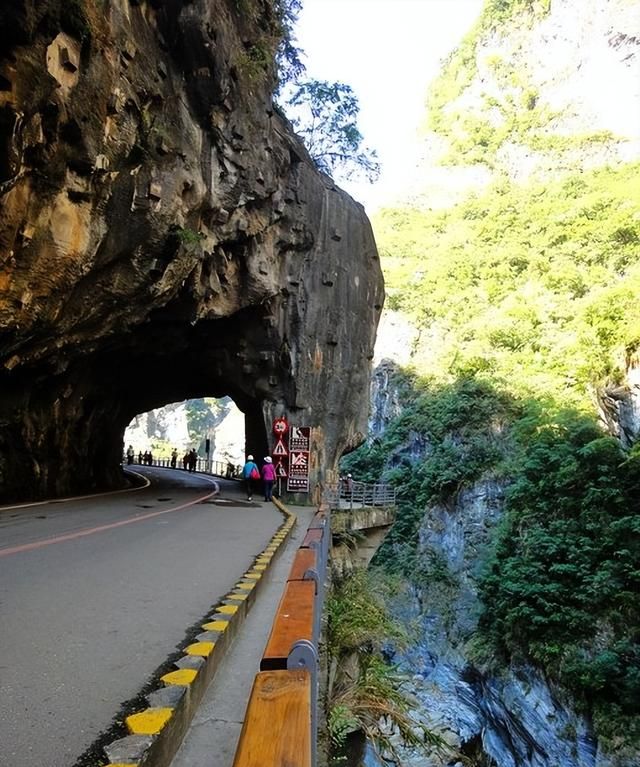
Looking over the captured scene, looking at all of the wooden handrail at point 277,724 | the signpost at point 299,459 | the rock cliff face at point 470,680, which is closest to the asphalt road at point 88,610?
the wooden handrail at point 277,724

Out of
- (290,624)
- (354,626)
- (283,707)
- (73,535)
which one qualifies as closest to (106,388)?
(73,535)

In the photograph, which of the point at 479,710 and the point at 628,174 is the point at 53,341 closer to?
the point at 479,710

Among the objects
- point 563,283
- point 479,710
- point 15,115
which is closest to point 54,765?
point 15,115

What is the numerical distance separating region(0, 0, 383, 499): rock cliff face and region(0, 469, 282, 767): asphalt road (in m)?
4.24

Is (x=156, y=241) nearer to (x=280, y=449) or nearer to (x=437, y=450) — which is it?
(x=280, y=449)

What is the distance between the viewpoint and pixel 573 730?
1471 centimetres

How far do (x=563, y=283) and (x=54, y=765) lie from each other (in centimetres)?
3287

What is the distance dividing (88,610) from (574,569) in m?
15.8

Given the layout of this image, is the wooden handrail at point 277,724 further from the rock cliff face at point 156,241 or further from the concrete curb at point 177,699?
the rock cliff face at point 156,241

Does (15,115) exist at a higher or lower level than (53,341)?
higher


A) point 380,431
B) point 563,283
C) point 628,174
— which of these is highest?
point 628,174

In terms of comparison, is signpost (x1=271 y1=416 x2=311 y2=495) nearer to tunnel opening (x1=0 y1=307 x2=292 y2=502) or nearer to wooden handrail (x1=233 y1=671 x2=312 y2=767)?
tunnel opening (x1=0 y1=307 x2=292 y2=502)

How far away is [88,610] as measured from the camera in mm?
4383

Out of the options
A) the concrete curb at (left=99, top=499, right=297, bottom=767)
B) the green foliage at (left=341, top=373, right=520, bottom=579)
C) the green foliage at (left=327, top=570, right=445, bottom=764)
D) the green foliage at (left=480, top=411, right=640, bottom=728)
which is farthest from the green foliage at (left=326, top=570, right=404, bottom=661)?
the green foliage at (left=341, top=373, right=520, bottom=579)
